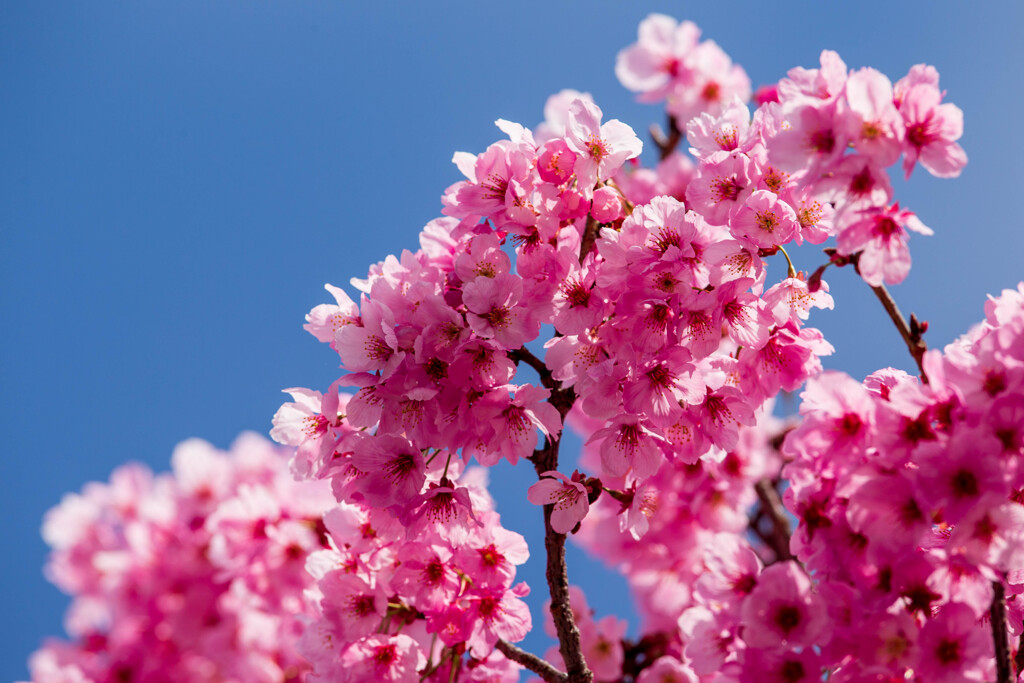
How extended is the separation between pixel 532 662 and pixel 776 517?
6.23ft

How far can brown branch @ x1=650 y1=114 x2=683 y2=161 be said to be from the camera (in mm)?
3666

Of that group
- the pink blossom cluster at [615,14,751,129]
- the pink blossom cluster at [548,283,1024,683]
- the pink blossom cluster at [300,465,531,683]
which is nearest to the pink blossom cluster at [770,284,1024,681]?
the pink blossom cluster at [548,283,1024,683]

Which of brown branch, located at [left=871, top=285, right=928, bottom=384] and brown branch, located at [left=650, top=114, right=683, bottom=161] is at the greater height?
brown branch, located at [left=650, top=114, right=683, bottom=161]

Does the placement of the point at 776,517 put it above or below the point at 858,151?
above

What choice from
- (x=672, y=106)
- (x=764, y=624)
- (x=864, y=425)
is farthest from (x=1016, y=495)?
(x=672, y=106)

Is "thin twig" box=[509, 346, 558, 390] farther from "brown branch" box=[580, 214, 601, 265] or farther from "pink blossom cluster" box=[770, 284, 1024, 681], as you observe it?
"pink blossom cluster" box=[770, 284, 1024, 681]

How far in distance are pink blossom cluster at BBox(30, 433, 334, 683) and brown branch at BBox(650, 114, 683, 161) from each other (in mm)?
2353

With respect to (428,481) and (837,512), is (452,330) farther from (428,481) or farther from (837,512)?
(837,512)

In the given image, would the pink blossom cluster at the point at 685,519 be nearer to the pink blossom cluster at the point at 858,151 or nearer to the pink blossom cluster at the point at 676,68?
the pink blossom cluster at the point at 858,151

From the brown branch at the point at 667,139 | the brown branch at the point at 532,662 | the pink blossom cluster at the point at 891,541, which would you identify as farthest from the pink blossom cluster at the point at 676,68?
the brown branch at the point at 532,662

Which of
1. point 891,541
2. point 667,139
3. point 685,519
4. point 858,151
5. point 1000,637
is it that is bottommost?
point 1000,637

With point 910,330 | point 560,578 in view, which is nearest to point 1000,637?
point 910,330

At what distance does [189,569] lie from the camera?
3367mm

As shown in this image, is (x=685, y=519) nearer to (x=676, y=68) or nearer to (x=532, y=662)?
(x=532, y=662)
